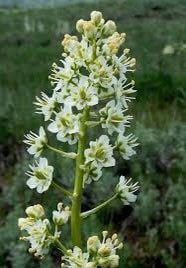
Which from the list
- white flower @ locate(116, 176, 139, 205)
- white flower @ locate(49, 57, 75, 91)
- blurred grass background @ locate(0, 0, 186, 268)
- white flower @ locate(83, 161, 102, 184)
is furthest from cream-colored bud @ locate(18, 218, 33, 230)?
blurred grass background @ locate(0, 0, 186, 268)

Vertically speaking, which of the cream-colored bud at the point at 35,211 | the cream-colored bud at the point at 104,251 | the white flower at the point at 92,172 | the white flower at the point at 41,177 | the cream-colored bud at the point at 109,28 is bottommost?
the cream-colored bud at the point at 104,251

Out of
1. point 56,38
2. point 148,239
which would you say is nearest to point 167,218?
point 148,239

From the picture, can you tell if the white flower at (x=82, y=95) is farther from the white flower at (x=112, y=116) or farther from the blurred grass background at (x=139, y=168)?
the blurred grass background at (x=139, y=168)

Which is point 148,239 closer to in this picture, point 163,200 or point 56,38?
point 163,200

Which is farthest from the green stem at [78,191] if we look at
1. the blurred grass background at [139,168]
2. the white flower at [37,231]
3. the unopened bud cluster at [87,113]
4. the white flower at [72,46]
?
the blurred grass background at [139,168]

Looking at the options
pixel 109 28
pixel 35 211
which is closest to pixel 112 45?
pixel 109 28

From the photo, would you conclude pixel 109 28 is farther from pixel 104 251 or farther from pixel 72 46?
pixel 104 251
